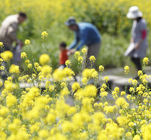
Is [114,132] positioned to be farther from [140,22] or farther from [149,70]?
[149,70]

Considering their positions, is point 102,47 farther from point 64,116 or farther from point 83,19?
Answer: point 64,116

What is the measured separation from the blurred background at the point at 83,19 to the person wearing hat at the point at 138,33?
181 centimetres

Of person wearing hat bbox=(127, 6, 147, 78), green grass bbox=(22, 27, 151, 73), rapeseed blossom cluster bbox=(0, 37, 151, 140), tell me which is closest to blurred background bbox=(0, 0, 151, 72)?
green grass bbox=(22, 27, 151, 73)

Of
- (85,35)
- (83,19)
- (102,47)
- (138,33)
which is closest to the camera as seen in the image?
(85,35)

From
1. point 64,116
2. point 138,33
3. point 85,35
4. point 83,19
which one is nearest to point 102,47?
point 83,19

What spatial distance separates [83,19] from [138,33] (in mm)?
3629

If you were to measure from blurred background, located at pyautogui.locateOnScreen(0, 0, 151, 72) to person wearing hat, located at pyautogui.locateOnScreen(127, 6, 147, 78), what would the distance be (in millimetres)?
1808

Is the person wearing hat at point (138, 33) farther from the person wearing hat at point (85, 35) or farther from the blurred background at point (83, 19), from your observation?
the blurred background at point (83, 19)

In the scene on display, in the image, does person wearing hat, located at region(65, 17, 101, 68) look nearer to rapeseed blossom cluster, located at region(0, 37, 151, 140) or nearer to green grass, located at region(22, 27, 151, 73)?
green grass, located at region(22, 27, 151, 73)

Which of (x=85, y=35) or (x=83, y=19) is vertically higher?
(x=85, y=35)

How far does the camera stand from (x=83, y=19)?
934cm

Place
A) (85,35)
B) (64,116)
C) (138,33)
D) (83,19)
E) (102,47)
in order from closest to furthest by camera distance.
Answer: (64,116) → (85,35) → (138,33) → (102,47) → (83,19)

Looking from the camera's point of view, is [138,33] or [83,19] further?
[83,19]

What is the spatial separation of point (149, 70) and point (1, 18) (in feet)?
13.4
